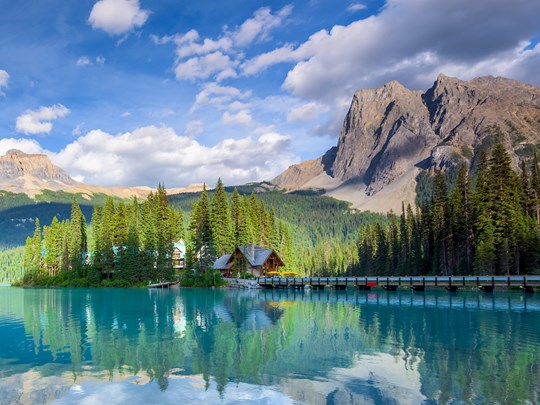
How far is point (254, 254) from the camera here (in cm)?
9675

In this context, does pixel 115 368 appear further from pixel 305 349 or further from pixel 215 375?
pixel 305 349

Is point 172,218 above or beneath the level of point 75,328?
above

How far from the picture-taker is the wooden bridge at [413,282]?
59719mm

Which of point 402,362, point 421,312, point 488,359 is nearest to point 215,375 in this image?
point 402,362

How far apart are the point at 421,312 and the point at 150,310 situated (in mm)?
26545

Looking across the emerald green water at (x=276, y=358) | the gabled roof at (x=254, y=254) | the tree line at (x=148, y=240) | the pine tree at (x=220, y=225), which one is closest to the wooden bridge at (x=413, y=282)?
the gabled roof at (x=254, y=254)

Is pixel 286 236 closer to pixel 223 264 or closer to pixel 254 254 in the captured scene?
pixel 254 254

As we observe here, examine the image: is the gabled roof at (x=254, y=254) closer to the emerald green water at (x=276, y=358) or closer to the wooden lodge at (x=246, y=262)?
the wooden lodge at (x=246, y=262)

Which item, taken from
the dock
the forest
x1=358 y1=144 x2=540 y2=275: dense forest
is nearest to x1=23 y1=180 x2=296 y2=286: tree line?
the forest

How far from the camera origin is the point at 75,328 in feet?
118

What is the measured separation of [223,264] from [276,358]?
73382 mm

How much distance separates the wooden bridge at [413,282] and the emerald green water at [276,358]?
18473 mm

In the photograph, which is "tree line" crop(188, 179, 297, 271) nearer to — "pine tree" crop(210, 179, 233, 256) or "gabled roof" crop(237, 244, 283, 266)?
"pine tree" crop(210, 179, 233, 256)

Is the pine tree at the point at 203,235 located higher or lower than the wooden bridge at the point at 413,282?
higher
